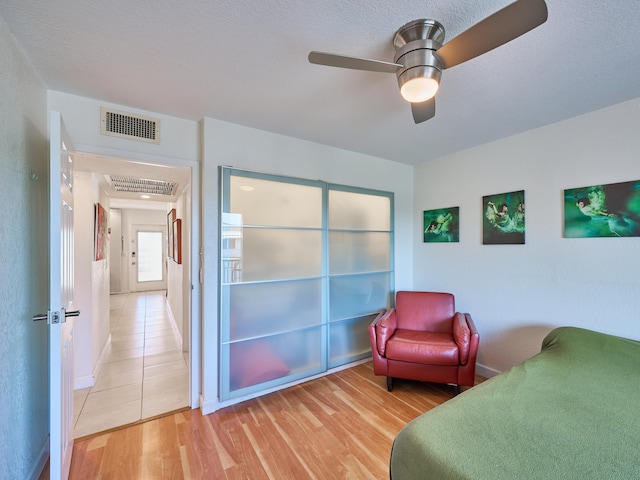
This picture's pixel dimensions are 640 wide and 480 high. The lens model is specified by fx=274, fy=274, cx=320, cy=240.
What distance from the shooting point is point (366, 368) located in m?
3.06

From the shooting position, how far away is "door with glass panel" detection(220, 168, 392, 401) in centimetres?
239

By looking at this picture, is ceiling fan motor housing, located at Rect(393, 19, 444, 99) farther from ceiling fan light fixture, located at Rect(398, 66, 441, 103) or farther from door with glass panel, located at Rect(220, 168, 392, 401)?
door with glass panel, located at Rect(220, 168, 392, 401)

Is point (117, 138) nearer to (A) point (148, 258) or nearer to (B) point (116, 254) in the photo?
(B) point (116, 254)

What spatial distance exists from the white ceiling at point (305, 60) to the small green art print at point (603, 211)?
634mm

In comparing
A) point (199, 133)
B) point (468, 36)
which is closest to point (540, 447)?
point (468, 36)

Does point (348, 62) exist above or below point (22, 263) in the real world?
above

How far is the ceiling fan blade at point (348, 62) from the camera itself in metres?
1.20

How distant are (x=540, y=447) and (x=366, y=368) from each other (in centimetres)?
216

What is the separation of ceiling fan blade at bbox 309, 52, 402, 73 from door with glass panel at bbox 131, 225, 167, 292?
8434 mm

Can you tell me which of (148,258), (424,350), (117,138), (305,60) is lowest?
(424,350)

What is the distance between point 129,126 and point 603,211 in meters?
3.67

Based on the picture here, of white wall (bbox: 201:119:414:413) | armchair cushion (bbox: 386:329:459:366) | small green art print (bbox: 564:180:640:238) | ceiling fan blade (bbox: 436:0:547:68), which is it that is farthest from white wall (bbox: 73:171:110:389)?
small green art print (bbox: 564:180:640:238)

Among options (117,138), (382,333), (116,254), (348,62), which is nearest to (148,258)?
(116,254)

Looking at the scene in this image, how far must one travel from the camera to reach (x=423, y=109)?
1.61m
